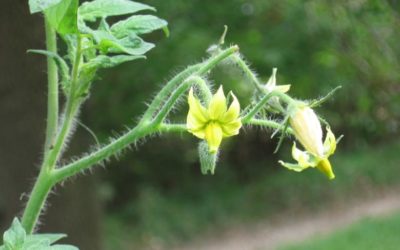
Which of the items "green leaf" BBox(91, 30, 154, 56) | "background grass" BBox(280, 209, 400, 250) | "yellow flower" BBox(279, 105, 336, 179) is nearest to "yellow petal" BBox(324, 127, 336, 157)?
"yellow flower" BBox(279, 105, 336, 179)

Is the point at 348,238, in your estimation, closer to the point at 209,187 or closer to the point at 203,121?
the point at 209,187

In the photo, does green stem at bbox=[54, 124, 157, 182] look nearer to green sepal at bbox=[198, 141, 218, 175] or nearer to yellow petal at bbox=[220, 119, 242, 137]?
green sepal at bbox=[198, 141, 218, 175]

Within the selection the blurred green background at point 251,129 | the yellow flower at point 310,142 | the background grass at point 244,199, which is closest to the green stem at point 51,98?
the blurred green background at point 251,129

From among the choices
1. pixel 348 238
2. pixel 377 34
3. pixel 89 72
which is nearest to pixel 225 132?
pixel 89 72

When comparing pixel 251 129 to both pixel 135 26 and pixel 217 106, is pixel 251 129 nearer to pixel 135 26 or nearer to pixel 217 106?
pixel 135 26

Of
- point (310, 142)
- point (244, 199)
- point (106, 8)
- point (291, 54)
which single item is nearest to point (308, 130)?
point (310, 142)

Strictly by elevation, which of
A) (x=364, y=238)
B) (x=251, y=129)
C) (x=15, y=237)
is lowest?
(x=15, y=237)
